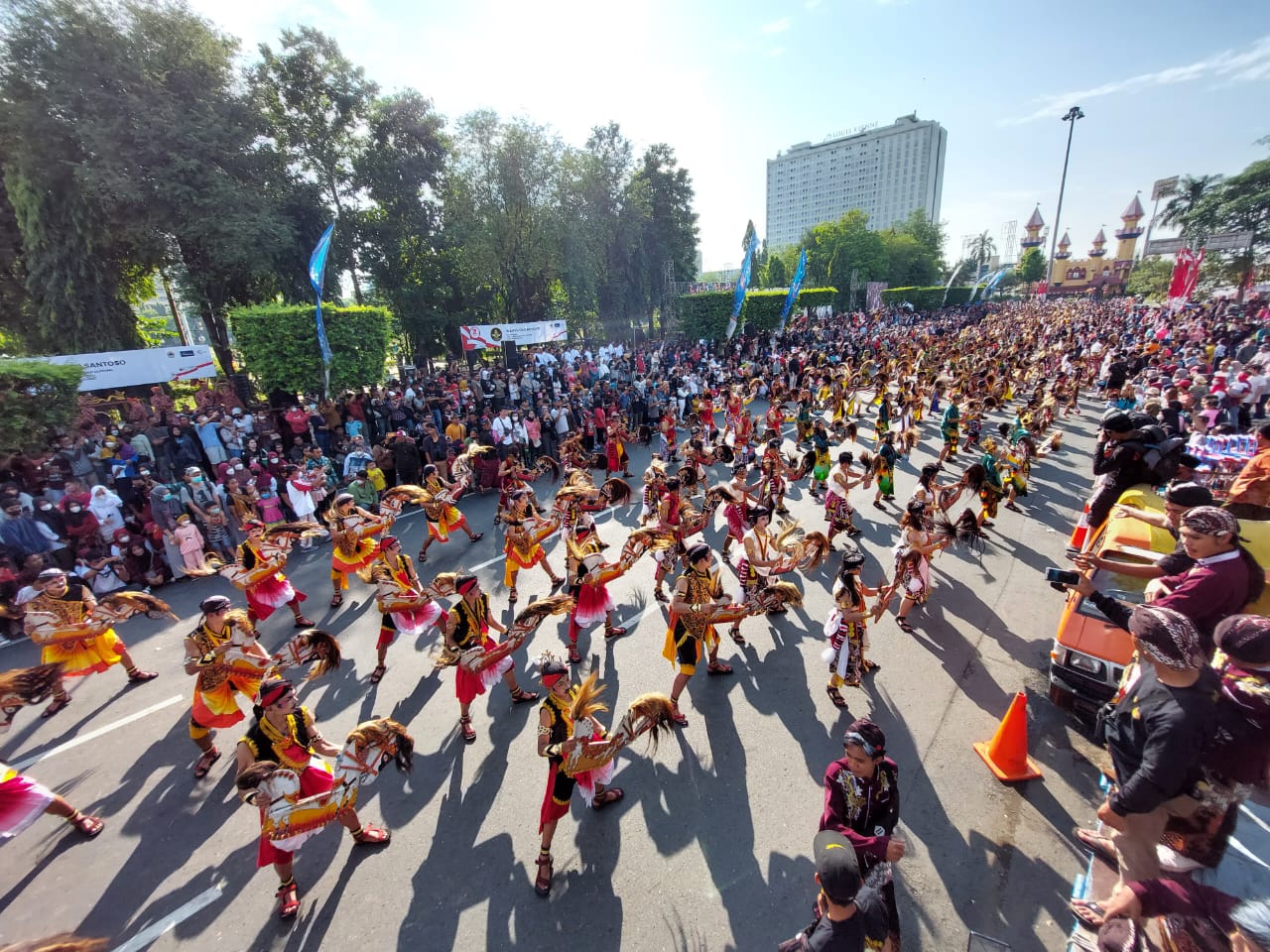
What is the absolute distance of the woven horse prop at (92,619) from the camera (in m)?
5.39

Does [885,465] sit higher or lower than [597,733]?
lower

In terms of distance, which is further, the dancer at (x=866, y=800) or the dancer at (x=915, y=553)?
the dancer at (x=915, y=553)

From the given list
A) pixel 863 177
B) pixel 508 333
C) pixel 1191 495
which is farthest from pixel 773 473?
pixel 863 177

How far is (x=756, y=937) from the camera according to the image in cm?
345

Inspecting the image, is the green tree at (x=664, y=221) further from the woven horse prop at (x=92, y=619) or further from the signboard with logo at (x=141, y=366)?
the woven horse prop at (x=92, y=619)

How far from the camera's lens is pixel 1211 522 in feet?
11.1

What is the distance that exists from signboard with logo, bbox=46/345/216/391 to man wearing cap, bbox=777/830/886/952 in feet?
59.8

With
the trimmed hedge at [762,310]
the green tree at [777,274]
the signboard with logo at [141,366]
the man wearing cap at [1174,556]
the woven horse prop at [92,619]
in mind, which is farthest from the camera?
the green tree at [777,274]

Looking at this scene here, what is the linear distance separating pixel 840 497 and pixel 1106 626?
14.0 ft

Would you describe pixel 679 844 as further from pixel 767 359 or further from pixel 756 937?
pixel 767 359

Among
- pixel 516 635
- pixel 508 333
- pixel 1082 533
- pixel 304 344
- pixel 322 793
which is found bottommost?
pixel 1082 533

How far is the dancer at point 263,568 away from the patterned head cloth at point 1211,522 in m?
8.69

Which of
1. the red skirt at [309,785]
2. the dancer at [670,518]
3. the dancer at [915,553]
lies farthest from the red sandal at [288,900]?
the dancer at [915,553]

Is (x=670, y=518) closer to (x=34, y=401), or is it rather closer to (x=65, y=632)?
(x=65, y=632)
